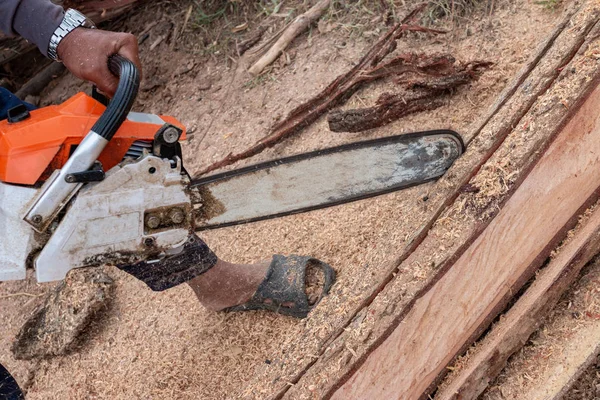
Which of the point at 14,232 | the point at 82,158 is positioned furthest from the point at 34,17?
the point at 14,232

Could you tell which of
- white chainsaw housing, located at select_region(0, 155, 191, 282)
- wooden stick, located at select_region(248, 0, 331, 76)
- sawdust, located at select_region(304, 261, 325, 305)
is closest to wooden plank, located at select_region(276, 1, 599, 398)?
sawdust, located at select_region(304, 261, 325, 305)

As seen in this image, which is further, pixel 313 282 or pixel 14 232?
pixel 313 282

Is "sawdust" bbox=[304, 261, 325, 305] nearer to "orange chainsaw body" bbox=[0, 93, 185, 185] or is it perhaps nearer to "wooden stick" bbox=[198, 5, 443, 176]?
"wooden stick" bbox=[198, 5, 443, 176]

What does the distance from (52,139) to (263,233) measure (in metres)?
1.29

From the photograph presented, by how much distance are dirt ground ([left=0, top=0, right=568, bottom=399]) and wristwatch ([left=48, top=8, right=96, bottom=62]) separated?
4.01ft

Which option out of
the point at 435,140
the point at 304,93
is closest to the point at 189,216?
the point at 435,140

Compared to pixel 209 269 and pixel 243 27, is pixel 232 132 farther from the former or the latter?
pixel 209 269

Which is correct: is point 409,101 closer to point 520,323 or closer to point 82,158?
point 520,323

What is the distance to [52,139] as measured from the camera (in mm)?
1828

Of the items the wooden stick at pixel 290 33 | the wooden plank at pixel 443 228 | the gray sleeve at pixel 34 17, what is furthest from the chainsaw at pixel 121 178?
the wooden stick at pixel 290 33

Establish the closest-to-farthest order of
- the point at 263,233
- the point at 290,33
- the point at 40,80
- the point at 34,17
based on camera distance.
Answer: the point at 34,17 < the point at 263,233 < the point at 290,33 < the point at 40,80

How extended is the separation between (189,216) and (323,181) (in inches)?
A: 18.2

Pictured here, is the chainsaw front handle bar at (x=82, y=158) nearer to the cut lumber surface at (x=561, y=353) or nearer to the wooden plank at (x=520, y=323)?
the wooden plank at (x=520, y=323)

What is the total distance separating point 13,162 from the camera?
1796mm
